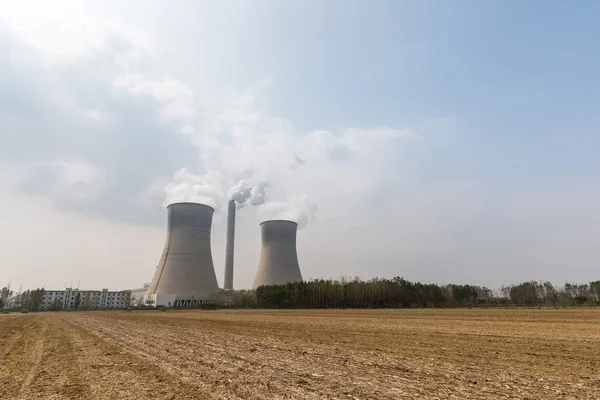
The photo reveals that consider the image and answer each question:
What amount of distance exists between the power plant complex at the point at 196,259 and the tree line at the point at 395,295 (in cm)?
747

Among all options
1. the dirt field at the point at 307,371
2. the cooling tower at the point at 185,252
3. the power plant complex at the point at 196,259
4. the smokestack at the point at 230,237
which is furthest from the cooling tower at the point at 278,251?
the dirt field at the point at 307,371

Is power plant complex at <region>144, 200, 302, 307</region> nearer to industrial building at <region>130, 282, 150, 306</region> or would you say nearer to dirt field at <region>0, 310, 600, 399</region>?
industrial building at <region>130, 282, 150, 306</region>

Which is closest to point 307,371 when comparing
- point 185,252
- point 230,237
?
point 185,252

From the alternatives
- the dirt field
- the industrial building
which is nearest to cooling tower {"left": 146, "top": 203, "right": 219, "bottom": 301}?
the industrial building

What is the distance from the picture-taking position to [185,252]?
171 ft

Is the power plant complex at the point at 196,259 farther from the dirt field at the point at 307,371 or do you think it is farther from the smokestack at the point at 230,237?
the dirt field at the point at 307,371

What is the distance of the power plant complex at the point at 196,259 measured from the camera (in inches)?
2052

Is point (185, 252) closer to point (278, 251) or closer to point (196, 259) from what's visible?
point (196, 259)

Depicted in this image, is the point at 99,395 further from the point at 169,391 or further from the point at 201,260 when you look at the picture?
the point at 201,260

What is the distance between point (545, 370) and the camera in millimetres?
7574

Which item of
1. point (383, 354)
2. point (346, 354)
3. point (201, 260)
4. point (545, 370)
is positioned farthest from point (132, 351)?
point (201, 260)

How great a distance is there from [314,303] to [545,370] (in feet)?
218

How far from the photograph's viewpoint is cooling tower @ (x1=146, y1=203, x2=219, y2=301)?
52.0 metres

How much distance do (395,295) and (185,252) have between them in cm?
4171
